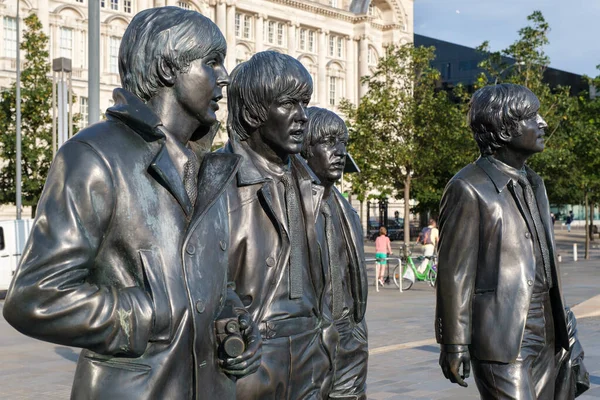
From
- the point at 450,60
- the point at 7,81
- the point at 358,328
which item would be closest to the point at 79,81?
the point at 7,81

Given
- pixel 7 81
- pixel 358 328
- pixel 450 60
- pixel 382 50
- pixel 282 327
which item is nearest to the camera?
pixel 282 327

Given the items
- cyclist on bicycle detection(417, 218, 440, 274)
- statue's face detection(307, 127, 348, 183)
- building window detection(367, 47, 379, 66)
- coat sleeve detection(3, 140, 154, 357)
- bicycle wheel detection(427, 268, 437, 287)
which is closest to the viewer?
coat sleeve detection(3, 140, 154, 357)

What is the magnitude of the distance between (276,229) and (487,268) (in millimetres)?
1459

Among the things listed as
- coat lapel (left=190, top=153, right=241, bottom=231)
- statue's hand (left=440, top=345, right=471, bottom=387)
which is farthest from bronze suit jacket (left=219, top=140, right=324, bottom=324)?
statue's hand (left=440, top=345, right=471, bottom=387)

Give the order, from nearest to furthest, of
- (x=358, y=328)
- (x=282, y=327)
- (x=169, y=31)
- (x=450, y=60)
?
(x=169, y=31) < (x=282, y=327) < (x=358, y=328) < (x=450, y=60)

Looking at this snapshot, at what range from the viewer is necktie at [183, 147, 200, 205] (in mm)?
2645

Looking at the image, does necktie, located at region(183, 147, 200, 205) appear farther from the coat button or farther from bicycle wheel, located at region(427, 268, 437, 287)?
bicycle wheel, located at region(427, 268, 437, 287)

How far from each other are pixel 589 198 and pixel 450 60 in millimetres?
33987

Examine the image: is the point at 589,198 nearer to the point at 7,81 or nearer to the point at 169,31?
the point at 7,81

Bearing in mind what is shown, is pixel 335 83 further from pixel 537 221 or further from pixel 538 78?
pixel 537 221

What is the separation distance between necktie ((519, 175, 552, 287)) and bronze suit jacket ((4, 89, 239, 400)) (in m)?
2.59

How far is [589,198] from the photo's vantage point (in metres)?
47.2

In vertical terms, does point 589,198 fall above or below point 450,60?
below

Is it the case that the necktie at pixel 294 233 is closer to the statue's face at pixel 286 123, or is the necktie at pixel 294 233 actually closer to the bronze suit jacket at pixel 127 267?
the statue's face at pixel 286 123
